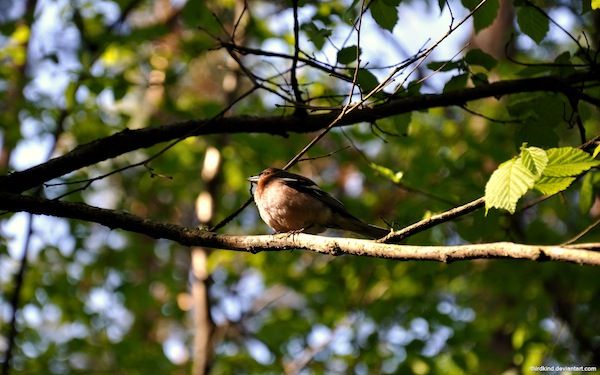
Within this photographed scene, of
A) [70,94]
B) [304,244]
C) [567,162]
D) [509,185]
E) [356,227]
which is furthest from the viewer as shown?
[70,94]

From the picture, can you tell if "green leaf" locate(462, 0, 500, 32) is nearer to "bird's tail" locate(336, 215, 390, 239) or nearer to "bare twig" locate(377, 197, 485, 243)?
"bird's tail" locate(336, 215, 390, 239)

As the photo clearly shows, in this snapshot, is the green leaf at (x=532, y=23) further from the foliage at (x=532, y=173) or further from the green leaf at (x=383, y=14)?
the foliage at (x=532, y=173)

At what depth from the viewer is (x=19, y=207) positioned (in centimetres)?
391

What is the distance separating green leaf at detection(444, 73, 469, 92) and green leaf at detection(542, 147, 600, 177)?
2065mm

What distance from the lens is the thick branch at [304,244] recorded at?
245cm

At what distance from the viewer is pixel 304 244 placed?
11.4ft

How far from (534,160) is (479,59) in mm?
2264

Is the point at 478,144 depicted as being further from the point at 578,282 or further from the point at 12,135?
the point at 12,135

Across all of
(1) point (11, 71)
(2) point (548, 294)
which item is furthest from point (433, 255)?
(1) point (11, 71)

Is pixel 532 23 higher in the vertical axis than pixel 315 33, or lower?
lower

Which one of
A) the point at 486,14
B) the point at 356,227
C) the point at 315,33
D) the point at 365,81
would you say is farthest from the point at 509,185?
the point at 356,227

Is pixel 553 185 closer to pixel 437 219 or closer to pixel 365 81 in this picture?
pixel 437 219

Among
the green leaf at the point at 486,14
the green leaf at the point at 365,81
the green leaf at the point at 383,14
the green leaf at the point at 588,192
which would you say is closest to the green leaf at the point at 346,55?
the green leaf at the point at 365,81

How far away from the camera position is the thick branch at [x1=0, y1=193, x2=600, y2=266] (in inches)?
96.6
